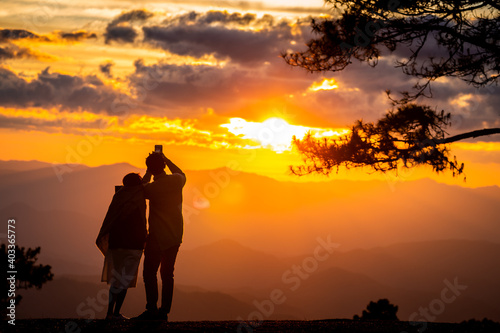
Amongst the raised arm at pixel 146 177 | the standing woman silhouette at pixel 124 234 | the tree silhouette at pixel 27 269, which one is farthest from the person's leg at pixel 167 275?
the tree silhouette at pixel 27 269

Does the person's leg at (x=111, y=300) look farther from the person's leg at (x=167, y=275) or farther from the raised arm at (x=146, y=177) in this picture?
the raised arm at (x=146, y=177)

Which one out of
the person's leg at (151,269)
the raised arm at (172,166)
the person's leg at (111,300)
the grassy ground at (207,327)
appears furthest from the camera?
the raised arm at (172,166)

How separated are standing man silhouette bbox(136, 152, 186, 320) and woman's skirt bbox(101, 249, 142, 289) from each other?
7.3 inches

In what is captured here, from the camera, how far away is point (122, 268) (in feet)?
23.3

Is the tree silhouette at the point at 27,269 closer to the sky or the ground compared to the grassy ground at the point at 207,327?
closer to the sky

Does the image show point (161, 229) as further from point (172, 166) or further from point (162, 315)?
point (162, 315)

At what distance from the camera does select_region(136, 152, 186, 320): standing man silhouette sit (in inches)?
275

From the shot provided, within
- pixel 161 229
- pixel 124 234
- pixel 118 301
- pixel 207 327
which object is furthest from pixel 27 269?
pixel 207 327

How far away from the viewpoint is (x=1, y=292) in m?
21.5

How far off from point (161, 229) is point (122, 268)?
82cm

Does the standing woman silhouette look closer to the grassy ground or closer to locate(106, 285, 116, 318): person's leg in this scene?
locate(106, 285, 116, 318): person's leg

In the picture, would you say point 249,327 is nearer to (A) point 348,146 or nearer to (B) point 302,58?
(A) point 348,146

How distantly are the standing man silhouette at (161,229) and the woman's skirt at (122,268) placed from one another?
186mm

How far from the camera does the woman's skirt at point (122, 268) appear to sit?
278 inches
